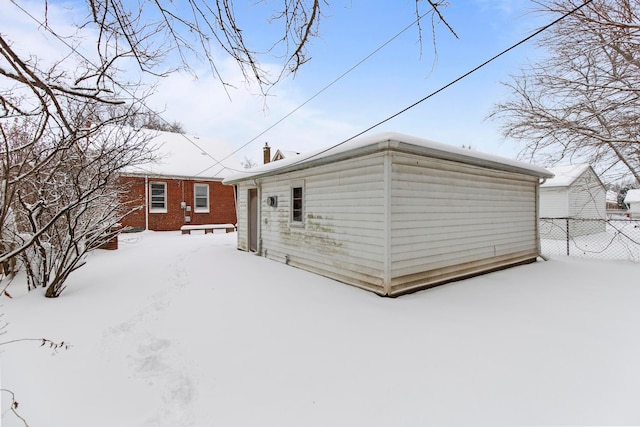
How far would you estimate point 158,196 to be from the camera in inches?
583

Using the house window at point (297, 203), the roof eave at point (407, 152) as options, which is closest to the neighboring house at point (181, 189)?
the house window at point (297, 203)

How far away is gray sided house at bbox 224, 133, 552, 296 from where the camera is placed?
4.93 m

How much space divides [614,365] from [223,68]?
4.35 m

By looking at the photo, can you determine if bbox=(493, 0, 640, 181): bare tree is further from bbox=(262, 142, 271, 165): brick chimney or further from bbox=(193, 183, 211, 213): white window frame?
bbox=(193, 183, 211, 213): white window frame

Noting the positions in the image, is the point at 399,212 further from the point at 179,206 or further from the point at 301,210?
the point at 179,206

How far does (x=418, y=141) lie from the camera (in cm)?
487

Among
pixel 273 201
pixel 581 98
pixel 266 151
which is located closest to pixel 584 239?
pixel 581 98

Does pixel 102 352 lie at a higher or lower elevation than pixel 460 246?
lower

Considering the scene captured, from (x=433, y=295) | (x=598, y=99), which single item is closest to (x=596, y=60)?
(x=598, y=99)

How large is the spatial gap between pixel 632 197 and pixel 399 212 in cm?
4605

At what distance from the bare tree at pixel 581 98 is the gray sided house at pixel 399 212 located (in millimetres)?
954

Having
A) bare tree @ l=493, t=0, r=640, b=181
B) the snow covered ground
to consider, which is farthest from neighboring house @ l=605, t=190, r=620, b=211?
the snow covered ground

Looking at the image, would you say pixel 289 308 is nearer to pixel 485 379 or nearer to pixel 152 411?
pixel 152 411

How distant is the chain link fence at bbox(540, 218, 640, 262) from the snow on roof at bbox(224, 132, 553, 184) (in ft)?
15.8
